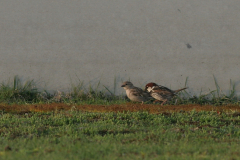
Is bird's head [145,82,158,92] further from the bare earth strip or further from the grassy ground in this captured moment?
the bare earth strip

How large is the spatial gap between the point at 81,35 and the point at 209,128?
6727 millimetres

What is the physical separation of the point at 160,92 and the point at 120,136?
5.73 m

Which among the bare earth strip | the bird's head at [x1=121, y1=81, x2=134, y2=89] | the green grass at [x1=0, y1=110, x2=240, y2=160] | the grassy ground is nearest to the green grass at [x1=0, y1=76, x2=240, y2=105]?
the grassy ground

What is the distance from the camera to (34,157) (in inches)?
236

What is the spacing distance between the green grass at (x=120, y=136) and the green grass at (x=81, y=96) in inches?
103

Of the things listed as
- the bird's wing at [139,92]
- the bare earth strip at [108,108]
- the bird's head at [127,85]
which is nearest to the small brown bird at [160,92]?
the bird's wing at [139,92]

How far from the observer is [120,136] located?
788cm

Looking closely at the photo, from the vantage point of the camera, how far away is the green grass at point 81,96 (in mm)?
13797

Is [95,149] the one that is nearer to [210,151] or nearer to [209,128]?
[210,151]

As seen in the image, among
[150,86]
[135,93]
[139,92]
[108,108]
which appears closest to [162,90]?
[150,86]

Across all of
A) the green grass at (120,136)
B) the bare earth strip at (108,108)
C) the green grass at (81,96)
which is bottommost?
the green grass at (120,136)

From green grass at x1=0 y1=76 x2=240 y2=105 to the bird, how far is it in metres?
0.39

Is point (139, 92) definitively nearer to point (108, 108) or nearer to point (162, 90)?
point (162, 90)

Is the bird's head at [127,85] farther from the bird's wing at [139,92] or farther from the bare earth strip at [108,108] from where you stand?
the bare earth strip at [108,108]
